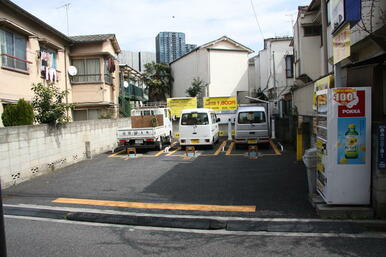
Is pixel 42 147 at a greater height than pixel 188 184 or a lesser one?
greater

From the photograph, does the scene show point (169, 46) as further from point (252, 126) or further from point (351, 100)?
point (351, 100)

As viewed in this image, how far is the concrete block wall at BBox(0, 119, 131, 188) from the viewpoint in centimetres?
848

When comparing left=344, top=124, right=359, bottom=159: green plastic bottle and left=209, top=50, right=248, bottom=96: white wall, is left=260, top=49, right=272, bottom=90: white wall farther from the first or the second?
left=344, top=124, right=359, bottom=159: green plastic bottle

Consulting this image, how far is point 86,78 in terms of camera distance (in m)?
20.4

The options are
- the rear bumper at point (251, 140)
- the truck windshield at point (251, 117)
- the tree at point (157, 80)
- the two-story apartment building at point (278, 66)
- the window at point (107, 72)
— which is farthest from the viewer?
the tree at point (157, 80)

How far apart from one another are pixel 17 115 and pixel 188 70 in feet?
92.2

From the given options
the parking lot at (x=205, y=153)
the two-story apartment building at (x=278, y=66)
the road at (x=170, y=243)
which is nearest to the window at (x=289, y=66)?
the two-story apartment building at (x=278, y=66)

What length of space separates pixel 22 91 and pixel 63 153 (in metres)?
4.77

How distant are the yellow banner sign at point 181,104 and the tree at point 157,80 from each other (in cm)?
1227

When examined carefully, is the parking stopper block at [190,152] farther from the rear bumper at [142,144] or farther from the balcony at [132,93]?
the balcony at [132,93]

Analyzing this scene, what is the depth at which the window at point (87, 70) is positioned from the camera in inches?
799

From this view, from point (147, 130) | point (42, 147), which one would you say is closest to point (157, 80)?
point (147, 130)

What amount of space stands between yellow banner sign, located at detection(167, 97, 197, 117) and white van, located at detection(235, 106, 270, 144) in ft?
31.9

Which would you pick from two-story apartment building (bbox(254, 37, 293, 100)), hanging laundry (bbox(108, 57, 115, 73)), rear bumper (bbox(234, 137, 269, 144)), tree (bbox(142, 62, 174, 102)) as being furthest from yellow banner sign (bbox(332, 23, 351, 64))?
tree (bbox(142, 62, 174, 102))
